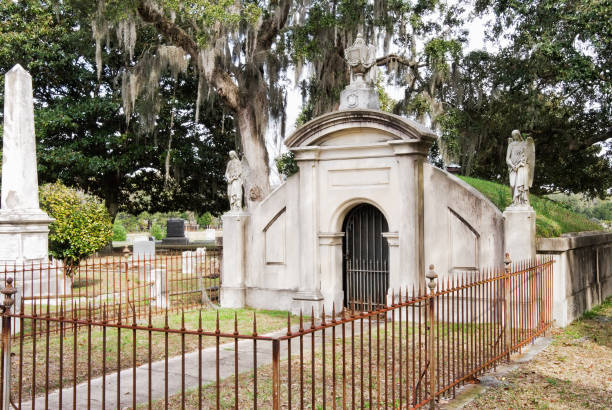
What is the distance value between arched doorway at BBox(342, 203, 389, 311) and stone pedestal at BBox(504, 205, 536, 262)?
8.38 ft

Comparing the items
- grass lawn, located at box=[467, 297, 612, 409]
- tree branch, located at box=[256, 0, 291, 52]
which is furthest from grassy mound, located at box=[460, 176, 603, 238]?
tree branch, located at box=[256, 0, 291, 52]

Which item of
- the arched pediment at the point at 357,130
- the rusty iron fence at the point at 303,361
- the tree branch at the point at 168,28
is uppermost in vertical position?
the tree branch at the point at 168,28

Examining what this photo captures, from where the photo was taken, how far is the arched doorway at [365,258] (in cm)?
1227

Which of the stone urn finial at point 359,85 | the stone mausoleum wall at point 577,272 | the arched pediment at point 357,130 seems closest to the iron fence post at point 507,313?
the stone mausoleum wall at point 577,272

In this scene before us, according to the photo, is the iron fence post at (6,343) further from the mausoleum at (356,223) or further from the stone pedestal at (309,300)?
the stone pedestal at (309,300)

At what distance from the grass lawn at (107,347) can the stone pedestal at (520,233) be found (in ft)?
14.9

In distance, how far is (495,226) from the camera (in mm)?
11055

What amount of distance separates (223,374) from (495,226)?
608 cm

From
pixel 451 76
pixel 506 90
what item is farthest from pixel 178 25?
pixel 506 90

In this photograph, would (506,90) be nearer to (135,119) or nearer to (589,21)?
(589,21)

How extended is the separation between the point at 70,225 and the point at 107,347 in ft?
29.8

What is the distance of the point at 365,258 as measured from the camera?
12.5m

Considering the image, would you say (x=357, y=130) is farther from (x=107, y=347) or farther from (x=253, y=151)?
(x=253, y=151)

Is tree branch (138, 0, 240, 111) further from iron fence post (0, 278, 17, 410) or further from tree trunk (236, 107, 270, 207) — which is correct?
iron fence post (0, 278, 17, 410)
